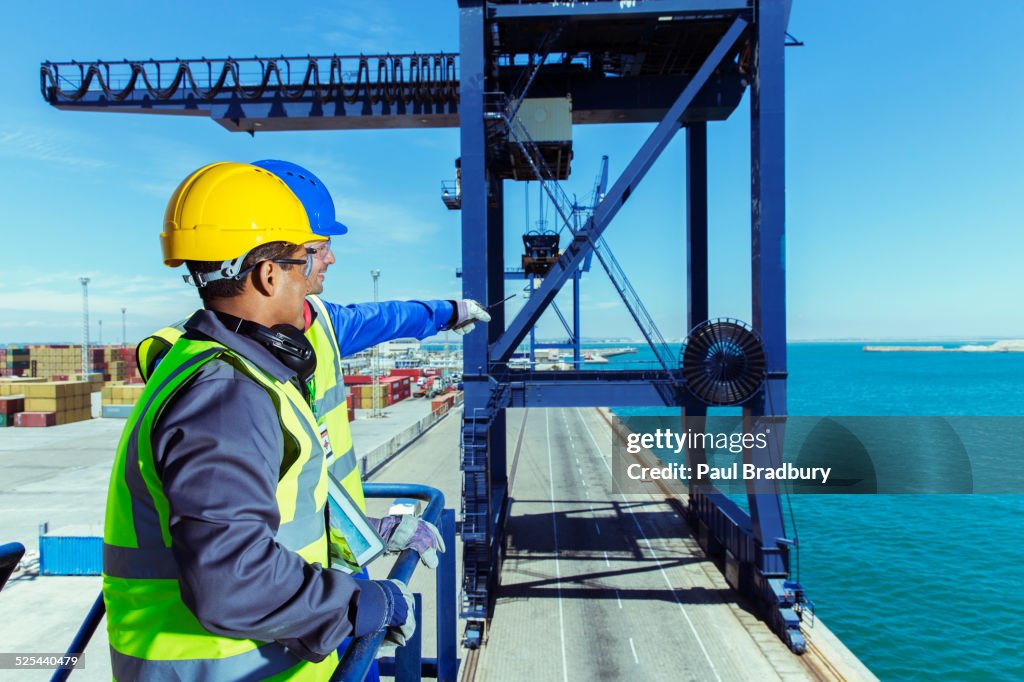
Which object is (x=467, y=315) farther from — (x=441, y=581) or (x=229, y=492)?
(x=229, y=492)

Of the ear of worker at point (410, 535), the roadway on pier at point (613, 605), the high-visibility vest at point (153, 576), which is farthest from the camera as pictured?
the roadway on pier at point (613, 605)

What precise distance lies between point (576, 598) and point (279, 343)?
17.9 meters

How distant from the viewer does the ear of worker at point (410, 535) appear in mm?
2482

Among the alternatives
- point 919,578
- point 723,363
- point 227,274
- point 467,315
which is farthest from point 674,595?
point 227,274

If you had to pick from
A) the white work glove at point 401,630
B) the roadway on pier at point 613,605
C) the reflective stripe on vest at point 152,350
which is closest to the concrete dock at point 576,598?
the roadway on pier at point 613,605

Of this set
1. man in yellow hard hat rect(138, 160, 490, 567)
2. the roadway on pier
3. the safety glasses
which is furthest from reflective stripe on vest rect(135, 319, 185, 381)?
the roadway on pier

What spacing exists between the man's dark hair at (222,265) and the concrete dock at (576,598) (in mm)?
14147

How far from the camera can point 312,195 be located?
8.11 ft

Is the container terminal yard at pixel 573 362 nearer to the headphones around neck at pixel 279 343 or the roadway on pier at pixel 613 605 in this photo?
the roadway on pier at pixel 613 605

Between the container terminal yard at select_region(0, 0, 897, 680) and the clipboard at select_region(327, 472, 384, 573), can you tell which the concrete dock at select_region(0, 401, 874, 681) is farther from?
the clipboard at select_region(327, 472, 384, 573)

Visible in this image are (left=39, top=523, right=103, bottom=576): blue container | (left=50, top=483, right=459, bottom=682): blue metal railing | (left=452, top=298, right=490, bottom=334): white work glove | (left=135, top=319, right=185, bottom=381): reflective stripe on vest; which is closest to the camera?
(left=135, top=319, right=185, bottom=381): reflective stripe on vest

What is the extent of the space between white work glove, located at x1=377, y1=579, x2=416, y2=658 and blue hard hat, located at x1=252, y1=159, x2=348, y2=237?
139cm

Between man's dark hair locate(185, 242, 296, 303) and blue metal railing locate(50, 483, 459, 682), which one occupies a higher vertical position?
man's dark hair locate(185, 242, 296, 303)

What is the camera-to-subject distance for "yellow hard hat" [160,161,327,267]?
5.66ft
